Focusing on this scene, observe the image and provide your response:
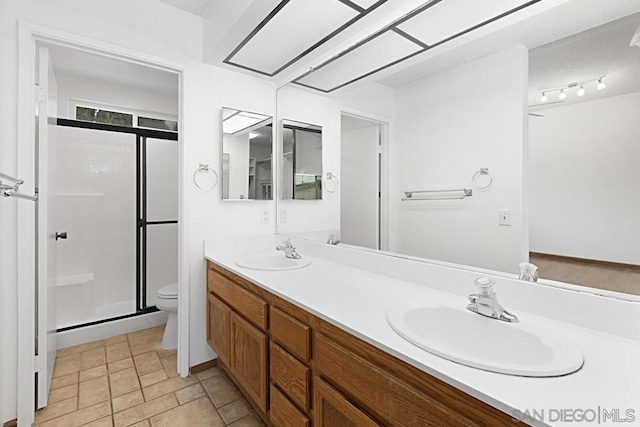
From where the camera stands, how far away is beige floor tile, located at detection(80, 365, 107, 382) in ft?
6.90

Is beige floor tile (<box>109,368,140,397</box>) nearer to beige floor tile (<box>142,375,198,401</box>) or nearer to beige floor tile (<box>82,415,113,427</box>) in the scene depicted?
beige floor tile (<box>142,375,198,401</box>)

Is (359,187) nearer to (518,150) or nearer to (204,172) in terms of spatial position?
(518,150)

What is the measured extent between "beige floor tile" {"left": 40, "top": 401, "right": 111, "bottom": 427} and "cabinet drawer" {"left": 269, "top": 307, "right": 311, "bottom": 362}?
1244mm

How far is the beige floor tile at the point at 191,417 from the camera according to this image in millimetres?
1650

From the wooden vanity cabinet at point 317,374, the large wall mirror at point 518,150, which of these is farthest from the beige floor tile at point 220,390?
the large wall mirror at point 518,150

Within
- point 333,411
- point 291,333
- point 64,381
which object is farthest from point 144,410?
point 333,411

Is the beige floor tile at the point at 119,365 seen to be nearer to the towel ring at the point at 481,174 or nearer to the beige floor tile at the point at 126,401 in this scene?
the beige floor tile at the point at 126,401

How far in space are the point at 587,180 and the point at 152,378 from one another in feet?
8.68

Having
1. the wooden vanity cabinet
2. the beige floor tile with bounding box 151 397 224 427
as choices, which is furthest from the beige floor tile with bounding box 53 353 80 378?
the wooden vanity cabinet

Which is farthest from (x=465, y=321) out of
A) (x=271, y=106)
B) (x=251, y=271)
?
(x=271, y=106)

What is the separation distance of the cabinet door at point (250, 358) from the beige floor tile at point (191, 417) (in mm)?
261

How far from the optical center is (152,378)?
2094 millimetres

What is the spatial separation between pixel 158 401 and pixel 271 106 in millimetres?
2194

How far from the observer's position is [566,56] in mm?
1038
